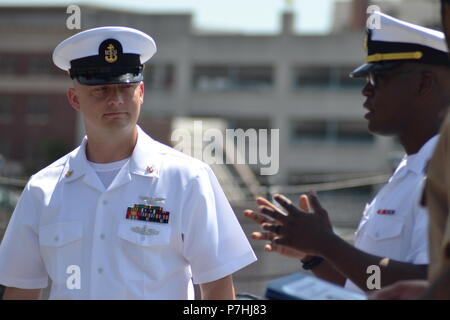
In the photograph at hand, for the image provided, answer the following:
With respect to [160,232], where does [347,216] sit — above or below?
below

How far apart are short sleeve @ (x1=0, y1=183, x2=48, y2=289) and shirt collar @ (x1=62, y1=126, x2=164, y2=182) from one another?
0.17m

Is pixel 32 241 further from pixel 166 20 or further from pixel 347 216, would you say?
pixel 166 20

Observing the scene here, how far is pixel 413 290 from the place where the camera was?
1.59 m

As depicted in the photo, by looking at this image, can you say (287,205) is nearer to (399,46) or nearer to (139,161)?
(139,161)

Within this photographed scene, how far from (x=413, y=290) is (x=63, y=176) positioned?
61.9 inches

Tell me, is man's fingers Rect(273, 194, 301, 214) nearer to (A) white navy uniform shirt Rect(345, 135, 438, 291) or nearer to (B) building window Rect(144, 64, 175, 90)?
(A) white navy uniform shirt Rect(345, 135, 438, 291)

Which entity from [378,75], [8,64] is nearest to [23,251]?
[378,75]

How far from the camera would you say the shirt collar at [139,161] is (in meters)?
2.74

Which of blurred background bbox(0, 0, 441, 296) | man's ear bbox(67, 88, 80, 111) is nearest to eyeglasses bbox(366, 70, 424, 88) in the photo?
man's ear bbox(67, 88, 80, 111)

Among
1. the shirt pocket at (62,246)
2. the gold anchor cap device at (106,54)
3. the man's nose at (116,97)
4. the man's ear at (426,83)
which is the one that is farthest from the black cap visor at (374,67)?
the shirt pocket at (62,246)
